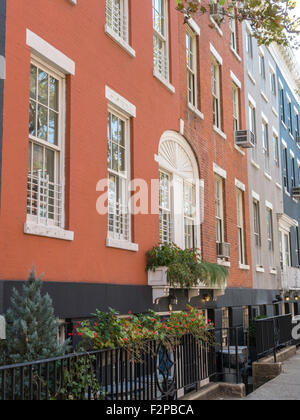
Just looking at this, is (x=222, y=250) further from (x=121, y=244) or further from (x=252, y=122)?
(x=252, y=122)

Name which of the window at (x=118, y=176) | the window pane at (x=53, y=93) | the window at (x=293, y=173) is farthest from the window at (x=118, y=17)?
the window at (x=293, y=173)

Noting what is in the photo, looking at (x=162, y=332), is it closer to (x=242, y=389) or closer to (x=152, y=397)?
(x=152, y=397)

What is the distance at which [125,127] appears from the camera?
10312mm

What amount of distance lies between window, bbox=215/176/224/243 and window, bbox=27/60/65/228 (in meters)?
7.72

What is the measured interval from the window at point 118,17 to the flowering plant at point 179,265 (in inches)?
164

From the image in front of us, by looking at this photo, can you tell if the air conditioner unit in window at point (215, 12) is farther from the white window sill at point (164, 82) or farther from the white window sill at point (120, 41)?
the white window sill at point (120, 41)

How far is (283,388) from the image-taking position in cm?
1047

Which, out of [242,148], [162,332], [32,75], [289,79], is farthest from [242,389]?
[289,79]

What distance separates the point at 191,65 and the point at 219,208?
4.03 metres

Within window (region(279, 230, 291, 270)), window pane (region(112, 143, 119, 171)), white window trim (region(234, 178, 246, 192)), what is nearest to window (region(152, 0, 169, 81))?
window pane (region(112, 143, 119, 171))

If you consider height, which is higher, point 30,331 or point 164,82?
point 164,82

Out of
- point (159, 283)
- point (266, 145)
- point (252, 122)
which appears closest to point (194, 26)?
point (252, 122)

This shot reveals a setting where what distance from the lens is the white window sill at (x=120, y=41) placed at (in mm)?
9688

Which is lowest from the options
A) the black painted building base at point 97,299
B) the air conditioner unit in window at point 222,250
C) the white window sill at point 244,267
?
the black painted building base at point 97,299
